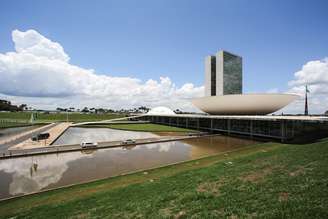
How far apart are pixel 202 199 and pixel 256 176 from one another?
10.7 feet

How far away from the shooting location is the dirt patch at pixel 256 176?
7688 millimetres

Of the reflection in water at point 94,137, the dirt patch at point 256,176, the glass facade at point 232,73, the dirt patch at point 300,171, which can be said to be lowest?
the reflection in water at point 94,137

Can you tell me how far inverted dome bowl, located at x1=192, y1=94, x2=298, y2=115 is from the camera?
38.4 m

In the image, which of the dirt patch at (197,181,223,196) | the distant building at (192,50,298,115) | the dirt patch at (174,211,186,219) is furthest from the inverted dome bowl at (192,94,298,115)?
the dirt patch at (174,211,186,219)

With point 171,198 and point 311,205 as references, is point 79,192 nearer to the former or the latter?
point 171,198

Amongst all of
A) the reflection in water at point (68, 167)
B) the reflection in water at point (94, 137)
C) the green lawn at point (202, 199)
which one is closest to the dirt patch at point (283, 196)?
the green lawn at point (202, 199)

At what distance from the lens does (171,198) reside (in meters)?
6.80

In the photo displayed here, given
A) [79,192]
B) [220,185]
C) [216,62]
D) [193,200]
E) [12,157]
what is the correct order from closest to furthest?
[193,200] → [220,185] → [79,192] → [12,157] → [216,62]

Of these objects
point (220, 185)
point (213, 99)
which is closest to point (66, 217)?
point (220, 185)

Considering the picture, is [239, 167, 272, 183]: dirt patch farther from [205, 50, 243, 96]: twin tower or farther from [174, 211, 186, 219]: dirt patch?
[205, 50, 243, 96]: twin tower

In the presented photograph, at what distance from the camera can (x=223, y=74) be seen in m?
67.7

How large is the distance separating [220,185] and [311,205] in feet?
10.6

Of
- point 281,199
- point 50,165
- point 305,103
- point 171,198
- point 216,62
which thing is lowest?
point 50,165

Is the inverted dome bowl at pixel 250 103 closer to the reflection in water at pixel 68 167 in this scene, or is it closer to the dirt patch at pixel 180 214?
the reflection in water at pixel 68 167
